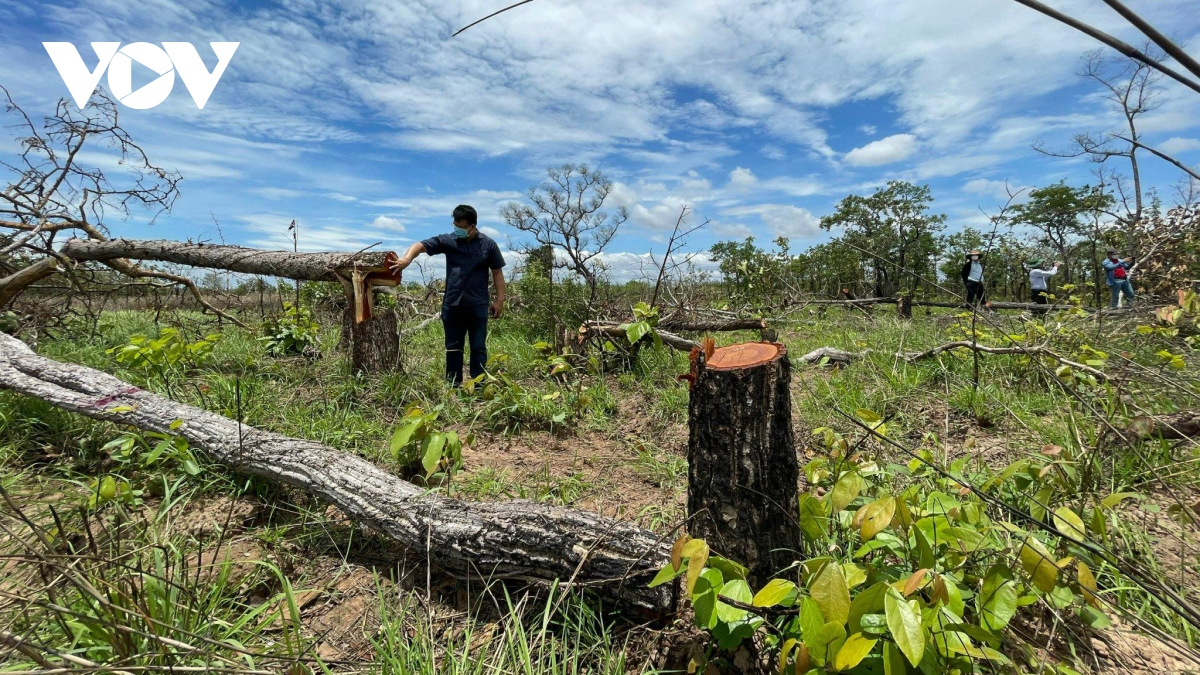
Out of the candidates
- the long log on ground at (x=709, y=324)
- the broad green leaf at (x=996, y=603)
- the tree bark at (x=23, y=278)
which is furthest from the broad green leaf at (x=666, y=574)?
the tree bark at (x=23, y=278)

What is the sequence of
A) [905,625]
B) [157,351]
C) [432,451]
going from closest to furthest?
[905,625] → [432,451] → [157,351]

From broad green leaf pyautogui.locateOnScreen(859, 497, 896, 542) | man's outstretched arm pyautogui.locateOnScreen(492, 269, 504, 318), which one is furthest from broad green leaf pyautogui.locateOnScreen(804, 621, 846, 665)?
man's outstretched arm pyautogui.locateOnScreen(492, 269, 504, 318)

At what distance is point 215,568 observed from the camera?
7.11 ft

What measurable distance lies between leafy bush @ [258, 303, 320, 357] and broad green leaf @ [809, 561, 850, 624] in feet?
18.1

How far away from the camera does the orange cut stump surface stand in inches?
62.3

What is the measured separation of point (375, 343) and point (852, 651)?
422cm

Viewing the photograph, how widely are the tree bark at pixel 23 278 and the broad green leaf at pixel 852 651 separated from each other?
23.2ft

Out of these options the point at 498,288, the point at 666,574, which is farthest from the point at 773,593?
the point at 498,288

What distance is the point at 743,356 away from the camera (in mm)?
1645

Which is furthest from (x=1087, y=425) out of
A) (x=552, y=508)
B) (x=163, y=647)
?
(x=163, y=647)

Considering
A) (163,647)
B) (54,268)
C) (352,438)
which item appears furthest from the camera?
(54,268)

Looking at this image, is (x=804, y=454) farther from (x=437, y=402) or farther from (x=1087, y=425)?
(x=437, y=402)

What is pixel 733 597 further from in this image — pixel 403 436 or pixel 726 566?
pixel 403 436

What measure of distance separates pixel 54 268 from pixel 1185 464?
8615 mm
